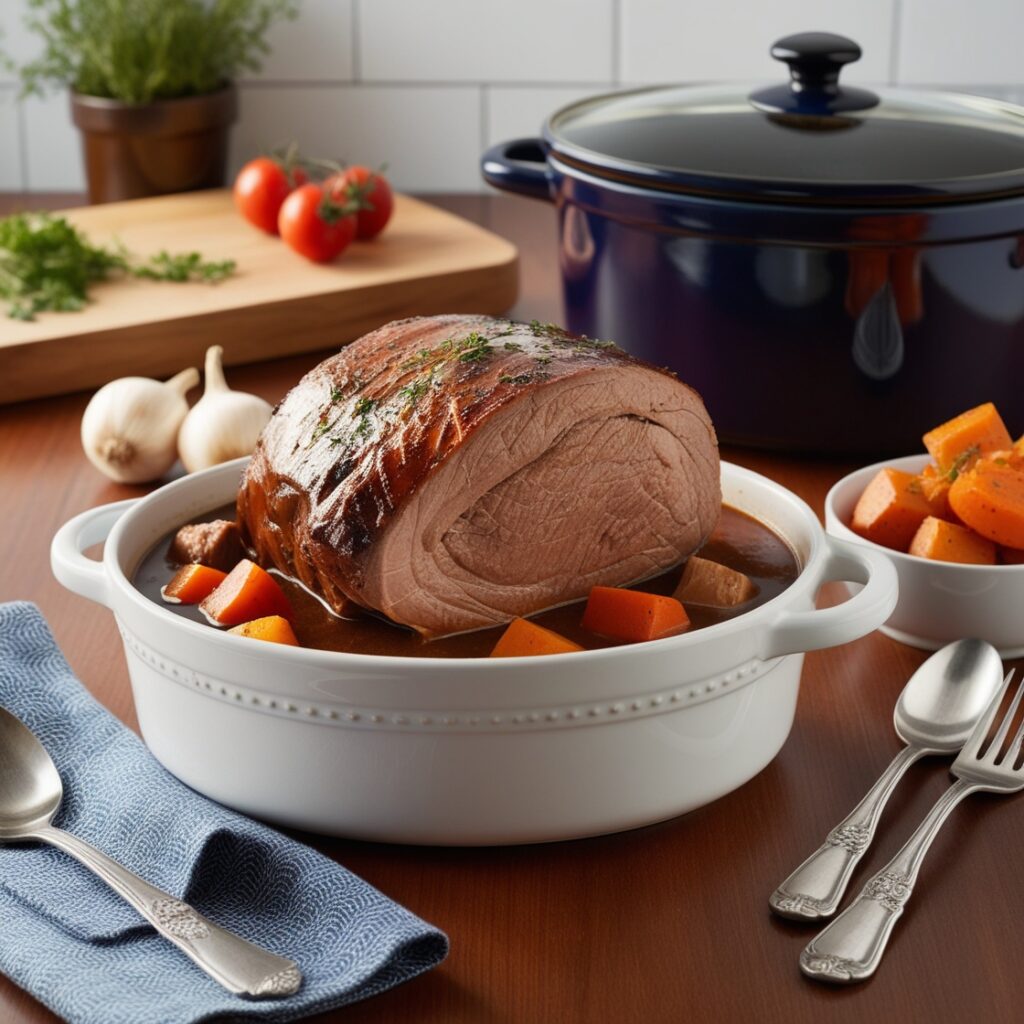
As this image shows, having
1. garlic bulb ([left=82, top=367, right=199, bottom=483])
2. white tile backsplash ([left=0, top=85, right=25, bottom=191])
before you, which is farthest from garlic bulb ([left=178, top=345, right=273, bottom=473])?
white tile backsplash ([left=0, top=85, right=25, bottom=191])

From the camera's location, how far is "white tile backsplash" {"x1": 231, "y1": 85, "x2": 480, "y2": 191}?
3113 millimetres

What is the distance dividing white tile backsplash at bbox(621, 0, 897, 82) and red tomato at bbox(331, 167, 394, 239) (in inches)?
33.3

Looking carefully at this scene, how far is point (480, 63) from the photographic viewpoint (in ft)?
10.1

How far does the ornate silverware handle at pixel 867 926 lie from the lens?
3.02 ft

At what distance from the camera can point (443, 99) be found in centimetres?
311

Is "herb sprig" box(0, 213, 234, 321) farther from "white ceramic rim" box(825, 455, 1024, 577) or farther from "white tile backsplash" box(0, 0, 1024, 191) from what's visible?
"white ceramic rim" box(825, 455, 1024, 577)

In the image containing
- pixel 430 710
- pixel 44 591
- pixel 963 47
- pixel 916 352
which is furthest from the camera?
pixel 963 47

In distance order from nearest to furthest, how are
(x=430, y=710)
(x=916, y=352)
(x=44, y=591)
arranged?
1. (x=430, y=710)
2. (x=44, y=591)
3. (x=916, y=352)

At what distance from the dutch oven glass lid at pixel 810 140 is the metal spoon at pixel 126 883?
0.90 metres

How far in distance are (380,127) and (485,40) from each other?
29 centimetres

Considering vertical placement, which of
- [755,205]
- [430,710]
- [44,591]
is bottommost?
[44,591]

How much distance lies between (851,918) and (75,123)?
2.29 metres

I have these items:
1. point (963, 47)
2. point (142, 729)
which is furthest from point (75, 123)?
point (142, 729)

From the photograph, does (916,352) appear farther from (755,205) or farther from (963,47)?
(963,47)
